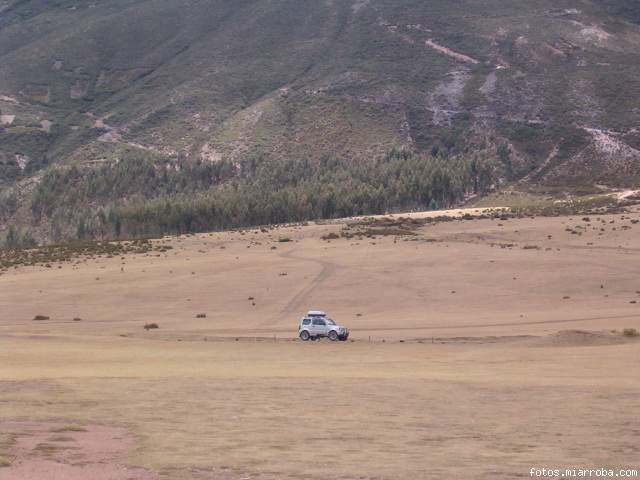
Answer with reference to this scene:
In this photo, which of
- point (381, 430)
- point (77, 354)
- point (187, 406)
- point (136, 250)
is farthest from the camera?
point (136, 250)

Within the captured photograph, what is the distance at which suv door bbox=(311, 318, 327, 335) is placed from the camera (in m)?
43.1

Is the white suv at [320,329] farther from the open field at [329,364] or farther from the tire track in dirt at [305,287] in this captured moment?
the tire track in dirt at [305,287]

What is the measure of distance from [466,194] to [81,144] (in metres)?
80.7

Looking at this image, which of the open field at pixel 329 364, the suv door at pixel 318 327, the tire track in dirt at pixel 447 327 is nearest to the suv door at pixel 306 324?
the suv door at pixel 318 327

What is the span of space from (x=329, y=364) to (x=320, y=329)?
954 centimetres

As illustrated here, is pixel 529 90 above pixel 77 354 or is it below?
above

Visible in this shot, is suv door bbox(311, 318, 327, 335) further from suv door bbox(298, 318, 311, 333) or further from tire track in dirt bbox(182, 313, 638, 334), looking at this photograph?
tire track in dirt bbox(182, 313, 638, 334)

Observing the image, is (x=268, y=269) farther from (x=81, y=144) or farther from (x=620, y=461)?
(x=81, y=144)

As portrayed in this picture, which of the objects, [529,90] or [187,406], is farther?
[529,90]

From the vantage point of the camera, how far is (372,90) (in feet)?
600

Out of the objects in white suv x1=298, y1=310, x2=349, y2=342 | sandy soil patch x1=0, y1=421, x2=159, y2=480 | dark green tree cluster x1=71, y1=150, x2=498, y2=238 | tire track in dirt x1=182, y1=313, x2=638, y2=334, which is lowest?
tire track in dirt x1=182, y1=313, x2=638, y2=334

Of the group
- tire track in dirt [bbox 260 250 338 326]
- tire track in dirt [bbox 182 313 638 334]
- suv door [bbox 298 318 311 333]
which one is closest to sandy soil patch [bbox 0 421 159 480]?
suv door [bbox 298 318 311 333]

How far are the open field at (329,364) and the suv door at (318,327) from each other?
3.80 ft

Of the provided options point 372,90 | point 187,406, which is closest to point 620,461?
point 187,406
